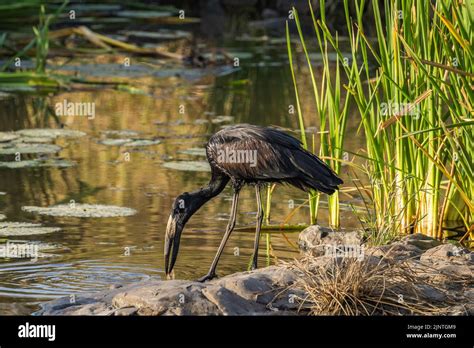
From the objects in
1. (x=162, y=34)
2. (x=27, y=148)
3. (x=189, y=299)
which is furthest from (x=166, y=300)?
(x=162, y=34)

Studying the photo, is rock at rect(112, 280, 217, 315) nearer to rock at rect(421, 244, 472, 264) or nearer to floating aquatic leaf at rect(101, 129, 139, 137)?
rock at rect(421, 244, 472, 264)

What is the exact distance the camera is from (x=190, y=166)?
945 centimetres

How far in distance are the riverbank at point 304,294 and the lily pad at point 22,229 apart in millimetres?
1566

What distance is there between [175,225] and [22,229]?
56.1 inches

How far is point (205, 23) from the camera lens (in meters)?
19.7

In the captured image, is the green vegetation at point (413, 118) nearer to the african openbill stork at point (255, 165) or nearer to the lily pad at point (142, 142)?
the african openbill stork at point (255, 165)

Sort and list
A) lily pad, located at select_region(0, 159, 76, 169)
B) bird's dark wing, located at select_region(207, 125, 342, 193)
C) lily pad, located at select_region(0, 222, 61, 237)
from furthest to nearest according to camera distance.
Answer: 1. lily pad, located at select_region(0, 159, 76, 169)
2. lily pad, located at select_region(0, 222, 61, 237)
3. bird's dark wing, located at select_region(207, 125, 342, 193)

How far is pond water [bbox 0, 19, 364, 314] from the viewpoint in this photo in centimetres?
666

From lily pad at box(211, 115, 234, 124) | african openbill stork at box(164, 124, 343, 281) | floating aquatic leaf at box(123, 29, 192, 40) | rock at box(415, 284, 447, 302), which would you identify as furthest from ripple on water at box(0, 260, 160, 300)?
floating aquatic leaf at box(123, 29, 192, 40)

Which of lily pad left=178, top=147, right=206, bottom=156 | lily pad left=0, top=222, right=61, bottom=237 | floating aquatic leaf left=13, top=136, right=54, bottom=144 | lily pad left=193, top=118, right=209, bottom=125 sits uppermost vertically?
lily pad left=193, top=118, right=209, bottom=125

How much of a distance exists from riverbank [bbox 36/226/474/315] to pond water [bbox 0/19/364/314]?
56 centimetres

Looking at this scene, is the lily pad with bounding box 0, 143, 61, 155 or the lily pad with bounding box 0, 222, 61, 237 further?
the lily pad with bounding box 0, 143, 61, 155

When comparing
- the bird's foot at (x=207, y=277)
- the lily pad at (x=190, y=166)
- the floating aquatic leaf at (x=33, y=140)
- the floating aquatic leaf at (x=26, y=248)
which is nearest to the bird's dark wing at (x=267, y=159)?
the bird's foot at (x=207, y=277)

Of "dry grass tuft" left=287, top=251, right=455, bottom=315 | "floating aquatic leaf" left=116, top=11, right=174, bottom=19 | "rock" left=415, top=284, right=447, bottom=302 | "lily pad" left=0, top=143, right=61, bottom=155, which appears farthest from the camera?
"floating aquatic leaf" left=116, top=11, right=174, bottom=19
